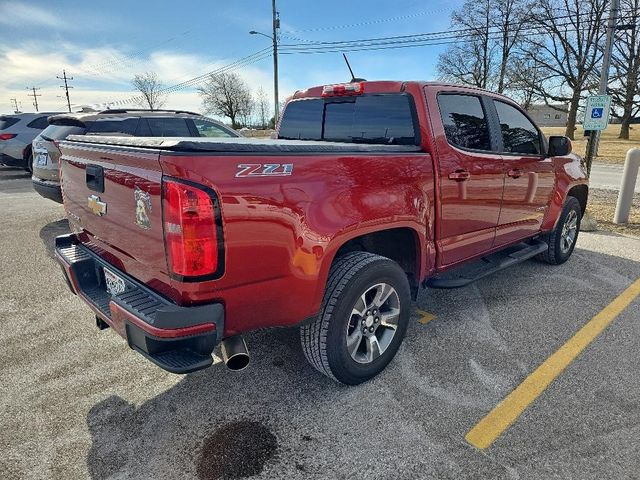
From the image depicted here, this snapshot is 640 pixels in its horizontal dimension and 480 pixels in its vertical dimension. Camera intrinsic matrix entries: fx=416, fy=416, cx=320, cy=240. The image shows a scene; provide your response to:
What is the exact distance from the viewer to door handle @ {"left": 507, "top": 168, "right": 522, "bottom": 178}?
368cm

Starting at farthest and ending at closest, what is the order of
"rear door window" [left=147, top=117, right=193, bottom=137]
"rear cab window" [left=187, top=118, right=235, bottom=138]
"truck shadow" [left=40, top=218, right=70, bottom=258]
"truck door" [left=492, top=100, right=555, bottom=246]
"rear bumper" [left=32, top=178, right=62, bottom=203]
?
"rear cab window" [left=187, top=118, right=235, bottom=138] → "rear door window" [left=147, top=117, right=193, bottom=137] → "rear bumper" [left=32, top=178, right=62, bottom=203] → "truck shadow" [left=40, top=218, right=70, bottom=258] → "truck door" [left=492, top=100, right=555, bottom=246]

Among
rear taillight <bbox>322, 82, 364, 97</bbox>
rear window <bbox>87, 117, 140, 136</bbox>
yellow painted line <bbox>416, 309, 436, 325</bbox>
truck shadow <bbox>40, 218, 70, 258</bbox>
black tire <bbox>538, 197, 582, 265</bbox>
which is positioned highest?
rear taillight <bbox>322, 82, 364, 97</bbox>

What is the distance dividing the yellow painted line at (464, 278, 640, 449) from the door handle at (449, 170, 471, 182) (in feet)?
4.77

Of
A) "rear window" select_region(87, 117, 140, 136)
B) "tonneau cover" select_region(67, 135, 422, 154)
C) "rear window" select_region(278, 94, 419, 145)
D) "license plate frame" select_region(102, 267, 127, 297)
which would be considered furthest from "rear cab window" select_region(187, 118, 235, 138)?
"license plate frame" select_region(102, 267, 127, 297)

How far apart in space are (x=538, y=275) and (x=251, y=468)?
3958 millimetres

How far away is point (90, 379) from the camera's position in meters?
2.78

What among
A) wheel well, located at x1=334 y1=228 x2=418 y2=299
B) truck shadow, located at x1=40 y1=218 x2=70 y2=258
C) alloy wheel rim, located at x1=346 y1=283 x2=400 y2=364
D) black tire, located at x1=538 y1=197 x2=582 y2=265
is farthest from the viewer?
truck shadow, located at x1=40 y1=218 x2=70 y2=258

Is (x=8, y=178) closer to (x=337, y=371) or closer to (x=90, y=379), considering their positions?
(x=90, y=379)

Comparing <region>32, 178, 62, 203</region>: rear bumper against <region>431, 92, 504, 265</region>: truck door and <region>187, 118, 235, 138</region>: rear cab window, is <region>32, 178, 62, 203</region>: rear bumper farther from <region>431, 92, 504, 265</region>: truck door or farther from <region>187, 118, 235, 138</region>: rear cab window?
<region>431, 92, 504, 265</region>: truck door

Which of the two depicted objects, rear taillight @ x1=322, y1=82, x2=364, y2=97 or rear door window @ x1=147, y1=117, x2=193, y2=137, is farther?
rear door window @ x1=147, y1=117, x2=193, y2=137

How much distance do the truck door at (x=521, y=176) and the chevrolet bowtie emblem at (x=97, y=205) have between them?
10.3 ft

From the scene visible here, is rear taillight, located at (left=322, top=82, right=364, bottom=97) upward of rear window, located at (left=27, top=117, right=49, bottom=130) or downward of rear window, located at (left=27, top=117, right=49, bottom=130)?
upward

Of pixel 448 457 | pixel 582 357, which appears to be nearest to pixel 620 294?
pixel 582 357

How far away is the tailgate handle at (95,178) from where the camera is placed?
234cm
